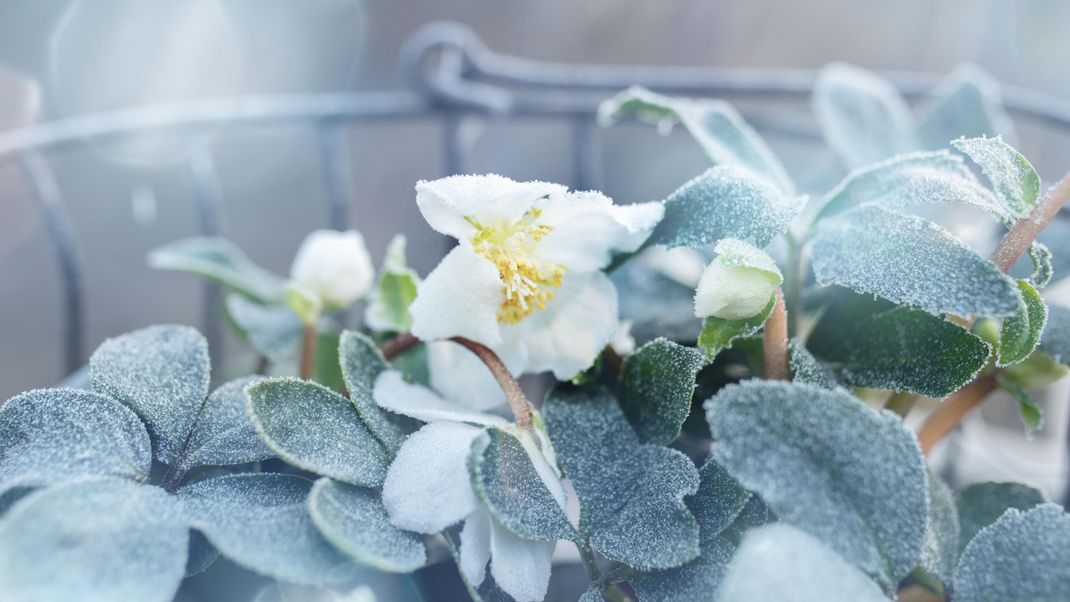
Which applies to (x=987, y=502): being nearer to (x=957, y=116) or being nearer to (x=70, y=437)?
(x=957, y=116)

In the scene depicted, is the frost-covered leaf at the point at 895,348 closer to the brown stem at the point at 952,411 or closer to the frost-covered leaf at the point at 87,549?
the brown stem at the point at 952,411

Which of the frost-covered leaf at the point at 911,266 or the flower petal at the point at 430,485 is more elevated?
the frost-covered leaf at the point at 911,266

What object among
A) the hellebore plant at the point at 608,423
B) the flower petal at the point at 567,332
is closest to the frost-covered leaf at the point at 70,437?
the hellebore plant at the point at 608,423

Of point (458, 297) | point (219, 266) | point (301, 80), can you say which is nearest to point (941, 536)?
point (458, 297)

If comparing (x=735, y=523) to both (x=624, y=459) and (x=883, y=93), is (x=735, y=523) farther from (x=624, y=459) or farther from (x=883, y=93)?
(x=883, y=93)

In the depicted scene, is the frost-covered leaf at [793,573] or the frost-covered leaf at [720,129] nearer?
the frost-covered leaf at [793,573]

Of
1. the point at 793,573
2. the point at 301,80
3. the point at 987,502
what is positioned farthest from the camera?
the point at 301,80
